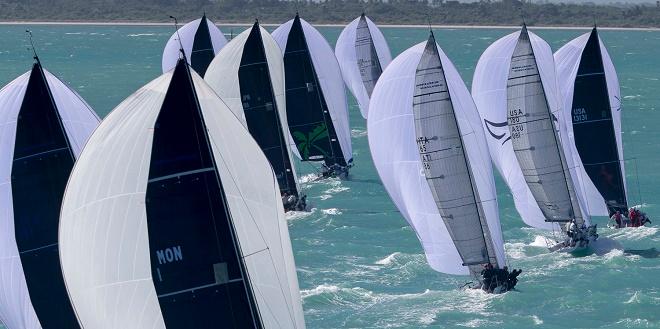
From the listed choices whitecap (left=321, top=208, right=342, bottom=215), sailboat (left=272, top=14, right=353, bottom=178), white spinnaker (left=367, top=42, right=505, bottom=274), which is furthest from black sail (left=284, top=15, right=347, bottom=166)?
white spinnaker (left=367, top=42, right=505, bottom=274)

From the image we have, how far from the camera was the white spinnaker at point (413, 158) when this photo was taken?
111 ft

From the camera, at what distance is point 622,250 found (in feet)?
128

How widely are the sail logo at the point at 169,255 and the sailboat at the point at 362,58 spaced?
39.8m

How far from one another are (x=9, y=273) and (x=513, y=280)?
552 inches

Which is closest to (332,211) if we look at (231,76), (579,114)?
(231,76)

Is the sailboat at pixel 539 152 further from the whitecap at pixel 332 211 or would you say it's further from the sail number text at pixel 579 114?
the whitecap at pixel 332 211

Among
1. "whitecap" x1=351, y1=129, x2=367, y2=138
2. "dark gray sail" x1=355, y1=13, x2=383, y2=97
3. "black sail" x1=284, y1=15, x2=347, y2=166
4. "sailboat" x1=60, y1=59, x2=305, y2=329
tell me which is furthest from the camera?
"whitecap" x1=351, y1=129, x2=367, y2=138

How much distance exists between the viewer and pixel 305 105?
50.4 metres

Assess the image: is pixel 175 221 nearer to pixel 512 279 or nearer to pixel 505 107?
pixel 512 279

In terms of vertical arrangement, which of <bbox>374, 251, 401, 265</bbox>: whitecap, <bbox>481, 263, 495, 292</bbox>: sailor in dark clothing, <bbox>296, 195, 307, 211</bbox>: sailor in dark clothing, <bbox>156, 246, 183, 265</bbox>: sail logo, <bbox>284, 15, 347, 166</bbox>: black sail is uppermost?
<bbox>284, 15, 347, 166</bbox>: black sail

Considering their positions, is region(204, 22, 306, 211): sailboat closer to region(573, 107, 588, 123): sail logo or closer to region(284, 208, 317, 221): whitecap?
region(284, 208, 317, 221): whitecap

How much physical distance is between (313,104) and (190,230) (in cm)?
2976

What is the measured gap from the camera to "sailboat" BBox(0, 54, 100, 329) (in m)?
23.8

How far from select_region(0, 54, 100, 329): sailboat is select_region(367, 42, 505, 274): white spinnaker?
11.1m
